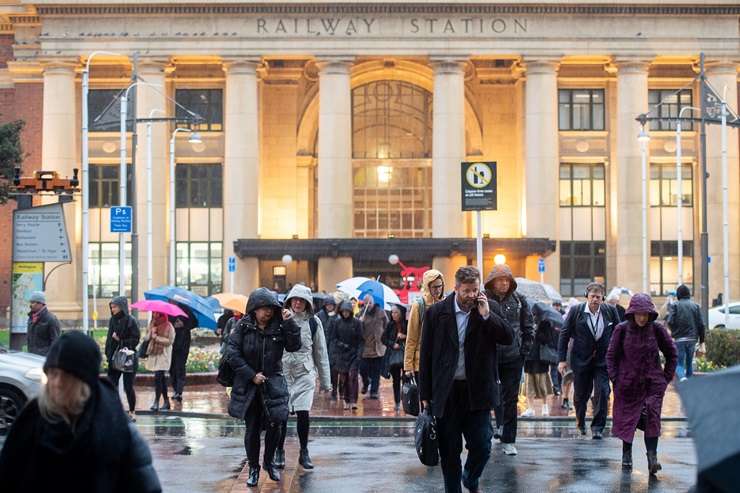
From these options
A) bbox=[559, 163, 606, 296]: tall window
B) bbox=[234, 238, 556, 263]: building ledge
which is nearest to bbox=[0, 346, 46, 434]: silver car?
bbox=[234, 238, 556, 263]: building ledge

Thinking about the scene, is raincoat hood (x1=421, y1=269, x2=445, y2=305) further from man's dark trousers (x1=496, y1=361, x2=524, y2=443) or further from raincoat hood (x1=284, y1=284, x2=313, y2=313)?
man's dark trousers (x1=496, y1=361, x2=524, y2=443)

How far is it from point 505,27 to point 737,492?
2062 inches

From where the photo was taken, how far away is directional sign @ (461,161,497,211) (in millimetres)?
25766

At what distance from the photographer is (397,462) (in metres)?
14.1

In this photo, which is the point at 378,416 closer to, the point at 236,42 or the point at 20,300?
the point at 20,300

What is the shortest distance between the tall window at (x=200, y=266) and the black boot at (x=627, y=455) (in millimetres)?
45274

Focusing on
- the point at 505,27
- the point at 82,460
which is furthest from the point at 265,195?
the point at 82,460

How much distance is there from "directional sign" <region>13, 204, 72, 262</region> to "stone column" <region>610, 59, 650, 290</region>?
36518mm

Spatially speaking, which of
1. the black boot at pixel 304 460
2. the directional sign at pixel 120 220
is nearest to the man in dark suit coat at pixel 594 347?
the black boot at pixel 304 460

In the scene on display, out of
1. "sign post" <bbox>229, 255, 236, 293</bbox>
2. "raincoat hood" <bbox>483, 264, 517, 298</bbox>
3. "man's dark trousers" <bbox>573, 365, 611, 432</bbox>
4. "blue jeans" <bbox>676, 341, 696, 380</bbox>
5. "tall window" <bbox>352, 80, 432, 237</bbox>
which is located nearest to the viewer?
"raincoat hood" <bbox>483, 264, 517, 298</bbox>

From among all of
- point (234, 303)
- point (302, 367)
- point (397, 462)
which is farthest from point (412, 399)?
point (234, 303)

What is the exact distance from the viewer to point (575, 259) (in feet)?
194

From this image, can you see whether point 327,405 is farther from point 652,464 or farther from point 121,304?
point 652,464

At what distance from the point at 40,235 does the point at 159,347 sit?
11.2 feet
